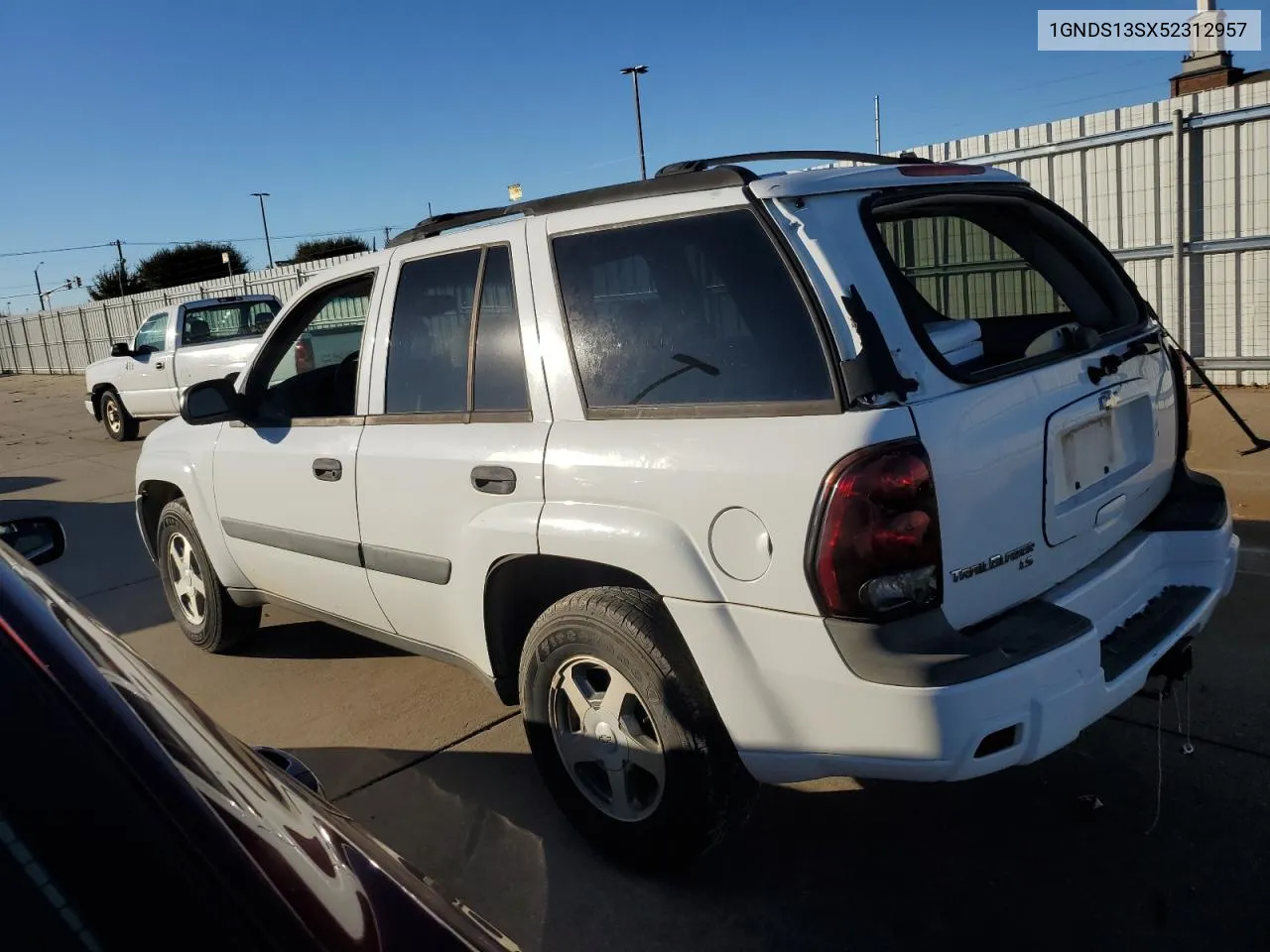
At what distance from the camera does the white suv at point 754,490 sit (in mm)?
2430

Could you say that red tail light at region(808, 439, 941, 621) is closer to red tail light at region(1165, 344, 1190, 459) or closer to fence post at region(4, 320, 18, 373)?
red tail light at region(1165, 344, 1190, 459)

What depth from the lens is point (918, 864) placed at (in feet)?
9.81

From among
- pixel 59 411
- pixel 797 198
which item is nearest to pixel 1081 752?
pixel 797 198

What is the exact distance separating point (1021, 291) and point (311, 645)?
380cm

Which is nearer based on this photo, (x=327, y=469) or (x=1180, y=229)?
(x=327, y=469)

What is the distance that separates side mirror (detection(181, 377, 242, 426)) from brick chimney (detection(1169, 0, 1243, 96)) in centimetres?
1270

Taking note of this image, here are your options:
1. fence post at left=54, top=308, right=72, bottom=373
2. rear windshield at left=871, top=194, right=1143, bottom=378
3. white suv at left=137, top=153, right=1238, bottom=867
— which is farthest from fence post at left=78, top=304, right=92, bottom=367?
rear windshield at left=871, top=194, right=1143, bottom=378

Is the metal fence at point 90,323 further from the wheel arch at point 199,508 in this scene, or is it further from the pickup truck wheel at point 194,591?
the wheel arch at point 199,508

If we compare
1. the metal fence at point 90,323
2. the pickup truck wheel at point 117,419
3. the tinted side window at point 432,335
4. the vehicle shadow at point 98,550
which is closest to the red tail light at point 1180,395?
the tinted side window at point 432,335

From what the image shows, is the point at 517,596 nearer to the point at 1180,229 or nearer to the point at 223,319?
the point at 1180,229

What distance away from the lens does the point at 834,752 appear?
8.31ft

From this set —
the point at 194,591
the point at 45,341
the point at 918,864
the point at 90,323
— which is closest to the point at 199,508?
the point at 194,591

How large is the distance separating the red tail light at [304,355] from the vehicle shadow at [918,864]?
202 centimetres

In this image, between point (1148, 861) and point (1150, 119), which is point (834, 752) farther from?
point (1150, 119)
